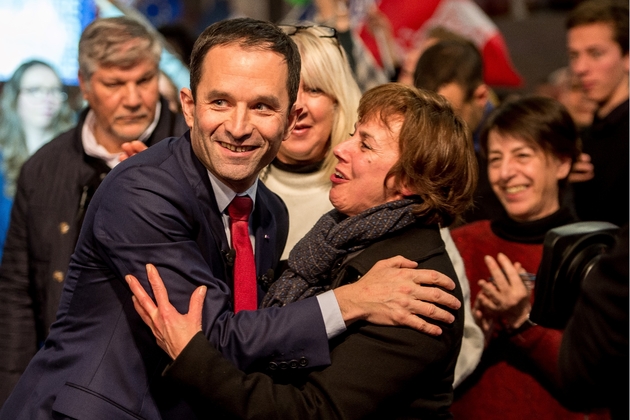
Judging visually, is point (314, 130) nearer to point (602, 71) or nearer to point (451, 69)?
point (451, 69)

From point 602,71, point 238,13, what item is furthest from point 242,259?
point 238,13

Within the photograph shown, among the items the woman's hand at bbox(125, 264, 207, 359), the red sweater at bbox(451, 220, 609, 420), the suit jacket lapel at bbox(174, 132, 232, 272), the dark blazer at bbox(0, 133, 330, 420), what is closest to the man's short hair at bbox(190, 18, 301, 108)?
the suit jacket lapel at bbox(174, 132, 232, 272)

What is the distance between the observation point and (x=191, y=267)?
2.30 metres

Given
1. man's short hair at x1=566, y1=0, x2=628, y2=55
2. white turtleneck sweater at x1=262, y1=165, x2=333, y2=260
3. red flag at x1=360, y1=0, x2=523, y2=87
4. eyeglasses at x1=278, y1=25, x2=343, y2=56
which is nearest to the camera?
white turtleneck sweater at x1=262, y1=165, x2=333, y2=260

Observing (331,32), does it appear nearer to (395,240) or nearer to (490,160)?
(490,160)

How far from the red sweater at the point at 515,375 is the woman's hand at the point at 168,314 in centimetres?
136

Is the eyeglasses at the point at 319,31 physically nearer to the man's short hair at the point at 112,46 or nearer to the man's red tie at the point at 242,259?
the man's short hair at the point at 112,46

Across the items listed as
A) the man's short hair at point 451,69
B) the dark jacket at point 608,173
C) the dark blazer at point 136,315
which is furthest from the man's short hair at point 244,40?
the dark jacket at point 608,173

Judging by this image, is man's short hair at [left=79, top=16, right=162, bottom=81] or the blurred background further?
the blurred background

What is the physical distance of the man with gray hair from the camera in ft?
11.2

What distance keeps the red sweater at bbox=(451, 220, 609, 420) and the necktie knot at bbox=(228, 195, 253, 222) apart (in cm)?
116

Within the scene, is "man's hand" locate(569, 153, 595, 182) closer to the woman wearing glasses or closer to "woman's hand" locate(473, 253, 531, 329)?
"woman's hand" locate(473, 253, 531, 329)

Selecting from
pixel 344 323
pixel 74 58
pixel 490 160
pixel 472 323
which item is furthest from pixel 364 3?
pixel 344 323

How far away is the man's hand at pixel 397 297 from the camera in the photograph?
7.49 ft
